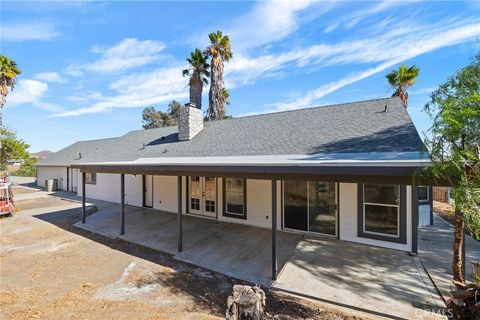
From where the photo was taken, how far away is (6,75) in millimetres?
18266

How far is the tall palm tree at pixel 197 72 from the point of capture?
68.9ft

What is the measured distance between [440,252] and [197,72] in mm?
20083

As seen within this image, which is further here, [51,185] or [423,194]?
[51,185]

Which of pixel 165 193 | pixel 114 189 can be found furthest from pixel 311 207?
pixel 114 189

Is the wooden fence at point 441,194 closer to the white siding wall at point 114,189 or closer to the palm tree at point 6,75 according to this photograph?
the white siding wall at point 114,189

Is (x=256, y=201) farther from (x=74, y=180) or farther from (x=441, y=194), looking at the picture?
(x=74, y=180)

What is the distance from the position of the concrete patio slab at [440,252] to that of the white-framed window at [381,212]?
102 cm

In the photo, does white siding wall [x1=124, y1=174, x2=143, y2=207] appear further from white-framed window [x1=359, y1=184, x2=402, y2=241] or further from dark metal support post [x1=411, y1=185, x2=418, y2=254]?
dark metal support post [x1=411, y1=185, x2=418, y2=254]

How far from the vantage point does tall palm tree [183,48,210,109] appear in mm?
21000

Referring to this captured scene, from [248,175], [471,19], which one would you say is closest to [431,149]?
[248,175]

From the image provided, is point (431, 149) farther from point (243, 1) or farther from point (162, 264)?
point (243, 1)

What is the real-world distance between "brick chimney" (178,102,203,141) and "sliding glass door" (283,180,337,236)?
6.38 metres

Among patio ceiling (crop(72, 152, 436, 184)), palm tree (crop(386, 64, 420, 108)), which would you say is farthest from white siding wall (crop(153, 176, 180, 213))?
palm tree (crop(386, 64, 420, 108))

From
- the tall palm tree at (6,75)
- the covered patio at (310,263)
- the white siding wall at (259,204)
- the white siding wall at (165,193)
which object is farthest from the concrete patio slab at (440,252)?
the tall palm tree at (6,75)
